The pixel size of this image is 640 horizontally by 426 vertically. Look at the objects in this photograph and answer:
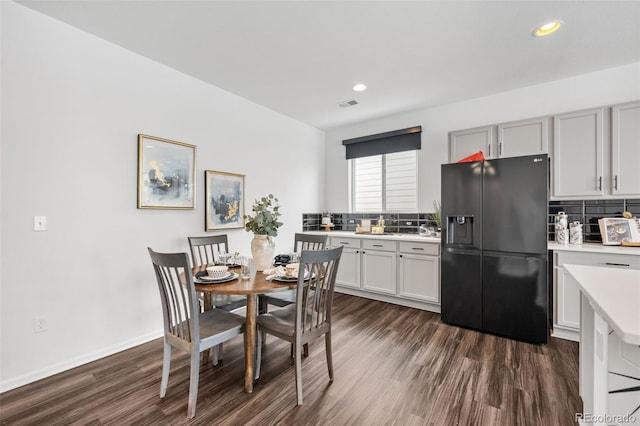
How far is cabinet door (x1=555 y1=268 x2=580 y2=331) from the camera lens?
105 inches

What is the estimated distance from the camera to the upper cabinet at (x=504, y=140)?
306 centimetres

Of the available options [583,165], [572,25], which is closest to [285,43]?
[572,25]

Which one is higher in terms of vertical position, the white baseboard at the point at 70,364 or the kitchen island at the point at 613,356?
the kitchen island at the point at 613,356

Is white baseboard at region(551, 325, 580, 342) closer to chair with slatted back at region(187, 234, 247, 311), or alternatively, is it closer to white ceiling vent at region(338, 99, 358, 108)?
chair with slatted back at region(187, 234, 247, 311)

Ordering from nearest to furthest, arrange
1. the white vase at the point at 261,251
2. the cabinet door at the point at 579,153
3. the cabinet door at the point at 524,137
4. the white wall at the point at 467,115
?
the white vase at the point at 261,251
the cabinet door at the point at 579,153
the white wall at the point at 467,115
the cabinet door at the point at 524,137

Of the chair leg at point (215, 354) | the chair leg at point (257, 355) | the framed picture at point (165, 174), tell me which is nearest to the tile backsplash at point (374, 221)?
the framed picture at point (165, 174)

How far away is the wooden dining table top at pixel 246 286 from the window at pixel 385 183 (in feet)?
9.35

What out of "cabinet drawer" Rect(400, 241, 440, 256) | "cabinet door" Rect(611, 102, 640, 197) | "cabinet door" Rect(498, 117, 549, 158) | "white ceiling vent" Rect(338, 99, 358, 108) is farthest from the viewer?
"white ceiling vent" Rect(338, 99, 358, 108)

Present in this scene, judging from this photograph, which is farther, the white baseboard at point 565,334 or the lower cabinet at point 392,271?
the lower cabinet at point 392,271

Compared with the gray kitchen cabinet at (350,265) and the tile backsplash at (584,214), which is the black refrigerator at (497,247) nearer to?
the tile backsplash at (584,214)

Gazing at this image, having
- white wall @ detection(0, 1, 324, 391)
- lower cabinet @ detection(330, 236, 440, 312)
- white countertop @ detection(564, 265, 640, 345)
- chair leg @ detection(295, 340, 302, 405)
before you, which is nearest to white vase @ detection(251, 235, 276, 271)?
chair leg @ detection(295, 340, 302, 405)

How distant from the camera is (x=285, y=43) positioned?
96.9 inches

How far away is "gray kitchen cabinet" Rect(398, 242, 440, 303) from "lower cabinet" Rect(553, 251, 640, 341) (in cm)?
110

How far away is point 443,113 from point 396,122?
0.68m
